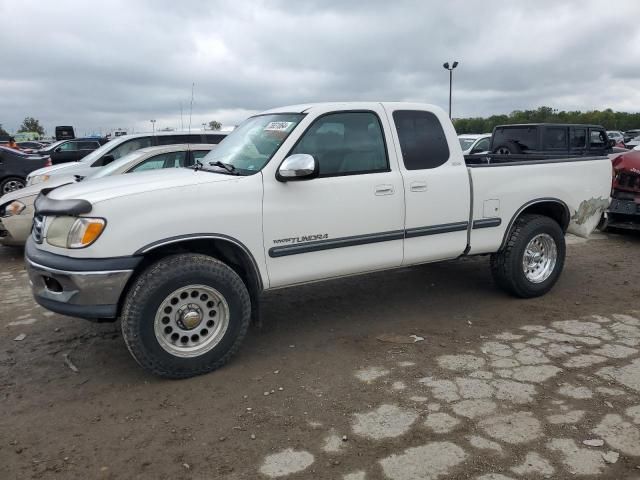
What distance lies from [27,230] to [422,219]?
18.2 ft

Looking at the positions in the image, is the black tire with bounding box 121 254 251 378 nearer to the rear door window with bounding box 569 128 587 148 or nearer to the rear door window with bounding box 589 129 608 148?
the rear door window with bounding box 569 128 587 148

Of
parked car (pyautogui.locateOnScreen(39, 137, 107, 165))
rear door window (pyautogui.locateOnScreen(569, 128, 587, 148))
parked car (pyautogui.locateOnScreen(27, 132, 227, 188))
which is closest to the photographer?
parked car (pyautogui.locateOnScreen(27, 132, 227, 188))

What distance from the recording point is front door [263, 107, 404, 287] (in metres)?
4.08

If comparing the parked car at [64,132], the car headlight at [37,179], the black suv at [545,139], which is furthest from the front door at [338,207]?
the parked car at [64,132]

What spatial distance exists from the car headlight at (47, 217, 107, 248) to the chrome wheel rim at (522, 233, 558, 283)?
3.96m

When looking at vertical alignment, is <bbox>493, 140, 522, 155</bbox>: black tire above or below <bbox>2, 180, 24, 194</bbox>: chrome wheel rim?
above

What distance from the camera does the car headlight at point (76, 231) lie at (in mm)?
3547

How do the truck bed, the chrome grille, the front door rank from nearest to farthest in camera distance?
the chrome grille, the front door, the truck bed

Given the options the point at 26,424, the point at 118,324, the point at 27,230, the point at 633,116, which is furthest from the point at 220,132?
the point at 633,116

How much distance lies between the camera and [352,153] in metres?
4.44

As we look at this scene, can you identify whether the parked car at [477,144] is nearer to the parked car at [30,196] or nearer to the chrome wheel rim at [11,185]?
the parked car at [30,196]

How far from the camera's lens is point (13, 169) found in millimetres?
12344

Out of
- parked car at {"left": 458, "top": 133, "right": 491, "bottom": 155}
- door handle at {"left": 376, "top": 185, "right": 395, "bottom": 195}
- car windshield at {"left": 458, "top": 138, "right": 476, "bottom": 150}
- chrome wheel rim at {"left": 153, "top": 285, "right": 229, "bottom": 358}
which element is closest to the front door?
door handle at {"left": 376, "top": 185, "right": 395, "bottom": 195}

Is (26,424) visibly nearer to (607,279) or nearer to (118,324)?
(118,324)
